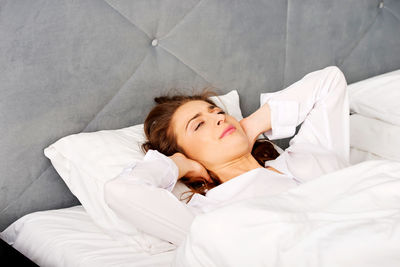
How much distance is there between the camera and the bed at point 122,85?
4.58 feet

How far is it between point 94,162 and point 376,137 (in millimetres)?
1084

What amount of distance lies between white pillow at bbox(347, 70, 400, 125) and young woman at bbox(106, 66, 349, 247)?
1.14 ft

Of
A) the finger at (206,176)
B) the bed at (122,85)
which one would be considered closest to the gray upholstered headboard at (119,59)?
the bed at (122,85)

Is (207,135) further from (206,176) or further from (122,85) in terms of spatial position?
(122,85)

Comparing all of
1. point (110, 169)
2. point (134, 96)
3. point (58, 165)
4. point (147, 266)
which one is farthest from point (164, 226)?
point (134, 96)

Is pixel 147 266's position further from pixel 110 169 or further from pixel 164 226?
pixel 110 169

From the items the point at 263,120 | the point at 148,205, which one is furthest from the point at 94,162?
the point at 263,120

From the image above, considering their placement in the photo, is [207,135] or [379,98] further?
[379,98]

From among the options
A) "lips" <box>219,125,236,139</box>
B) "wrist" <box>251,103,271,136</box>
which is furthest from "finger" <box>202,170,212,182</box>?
"wrist" <box>251,103,271,136</box>

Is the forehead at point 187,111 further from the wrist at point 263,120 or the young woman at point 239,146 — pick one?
the wrist at point 263,120

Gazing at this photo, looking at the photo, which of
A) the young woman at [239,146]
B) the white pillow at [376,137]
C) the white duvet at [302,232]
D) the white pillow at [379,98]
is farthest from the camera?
the white pillow at [379,98]

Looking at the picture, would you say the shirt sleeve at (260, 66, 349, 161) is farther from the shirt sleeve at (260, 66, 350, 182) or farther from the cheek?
the cheek

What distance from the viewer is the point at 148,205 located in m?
1.29

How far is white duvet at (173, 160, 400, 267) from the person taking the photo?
968 millimetres
